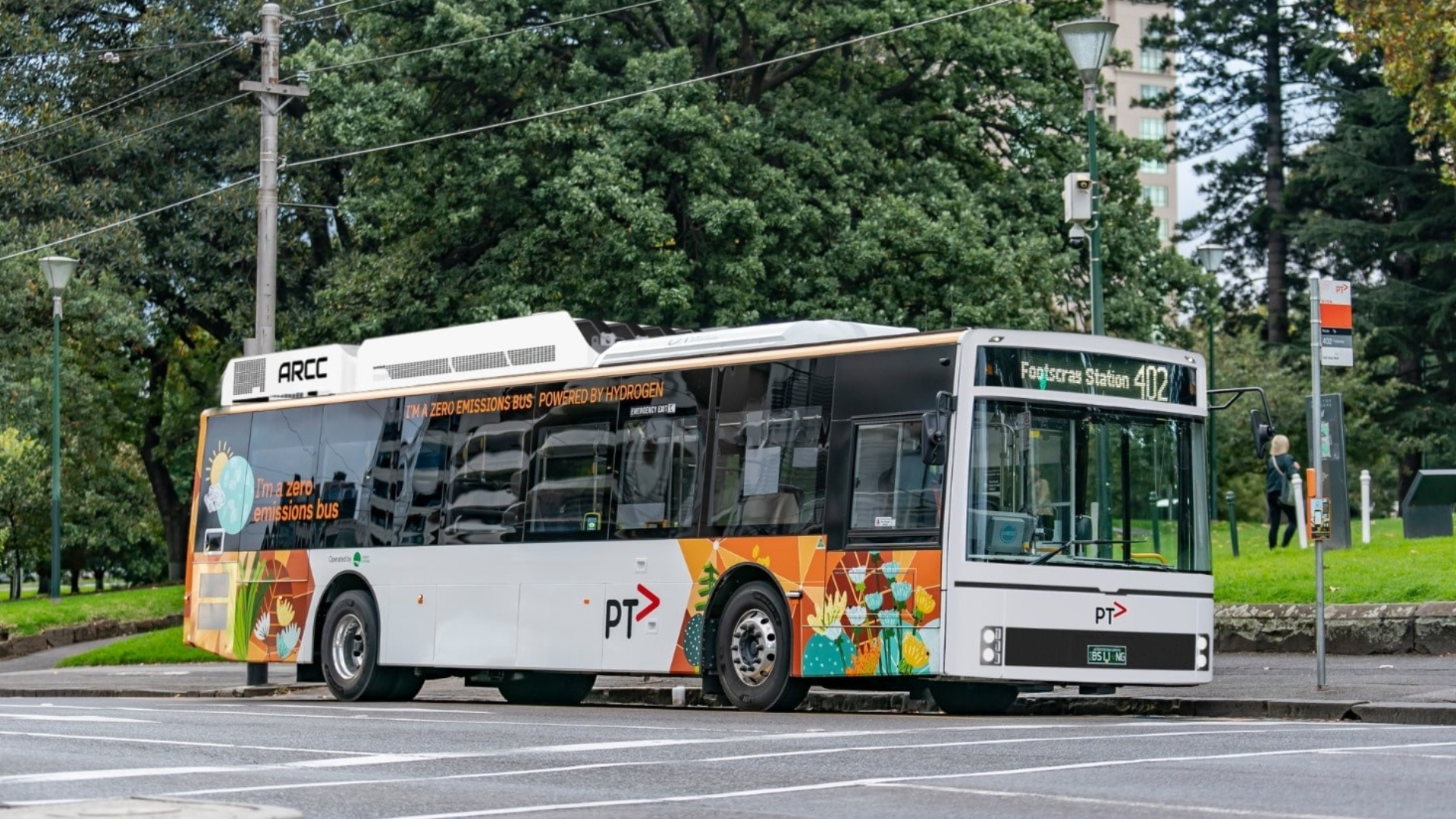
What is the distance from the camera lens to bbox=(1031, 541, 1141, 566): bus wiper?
15688 millimetres

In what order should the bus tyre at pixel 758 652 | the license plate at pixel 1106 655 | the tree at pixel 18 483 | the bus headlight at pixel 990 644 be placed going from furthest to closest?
the tree at pixel 18 483 → the bus tyre at pixel 758 652 → the license plate at pixel 1106 655 → the bus headlight at pixel 990 644

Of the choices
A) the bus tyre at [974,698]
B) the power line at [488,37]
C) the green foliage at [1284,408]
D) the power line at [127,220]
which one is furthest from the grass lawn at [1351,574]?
the green foliage at [1284,408]

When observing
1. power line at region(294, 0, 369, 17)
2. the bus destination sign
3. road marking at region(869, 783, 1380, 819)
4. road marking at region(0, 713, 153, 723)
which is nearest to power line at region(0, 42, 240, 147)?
power line at region(294, 0, 369, 17)

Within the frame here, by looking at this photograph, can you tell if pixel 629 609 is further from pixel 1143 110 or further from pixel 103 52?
pixel 1143 110

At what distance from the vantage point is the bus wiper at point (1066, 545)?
15688 millimetres

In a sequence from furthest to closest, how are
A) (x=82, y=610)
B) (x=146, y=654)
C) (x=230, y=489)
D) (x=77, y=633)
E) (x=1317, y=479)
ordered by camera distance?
1. (x=82, y=610)
2. (x=77, y=633)
3. (x=146, y=654)
4. (x=230, y=489)
5. (x=1317, y=479)

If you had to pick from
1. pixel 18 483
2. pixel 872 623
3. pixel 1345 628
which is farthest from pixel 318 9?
pixel 872 623

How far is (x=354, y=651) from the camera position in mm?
21312

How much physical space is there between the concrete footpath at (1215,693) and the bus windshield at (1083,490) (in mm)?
1230

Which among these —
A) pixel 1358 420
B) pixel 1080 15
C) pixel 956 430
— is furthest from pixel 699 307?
pixel 1358 420

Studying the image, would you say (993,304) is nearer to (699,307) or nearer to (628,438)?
(699,307)

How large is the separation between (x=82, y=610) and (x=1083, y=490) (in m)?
28.4

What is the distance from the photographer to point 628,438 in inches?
724

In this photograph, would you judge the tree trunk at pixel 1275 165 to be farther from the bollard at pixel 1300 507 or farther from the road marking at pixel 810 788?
the road marking at pixel 810 788
